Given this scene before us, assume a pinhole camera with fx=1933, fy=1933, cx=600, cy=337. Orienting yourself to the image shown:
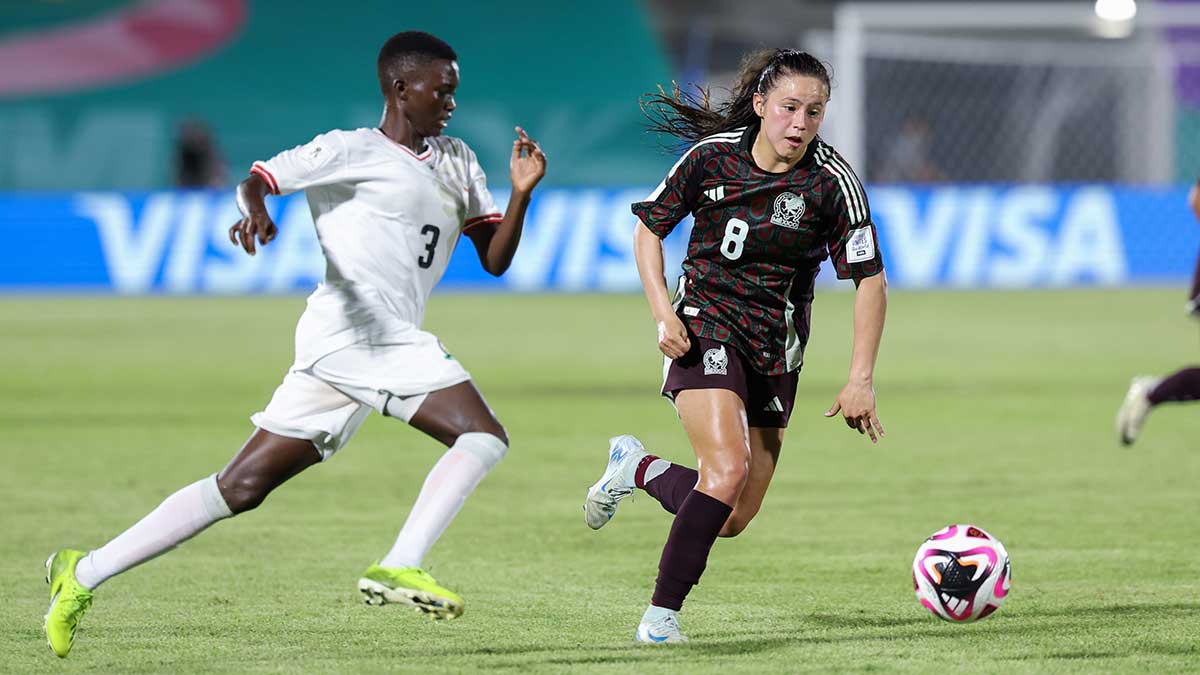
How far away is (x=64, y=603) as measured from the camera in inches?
210

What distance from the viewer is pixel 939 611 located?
5777 millimetres

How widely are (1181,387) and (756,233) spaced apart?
4.56 metres

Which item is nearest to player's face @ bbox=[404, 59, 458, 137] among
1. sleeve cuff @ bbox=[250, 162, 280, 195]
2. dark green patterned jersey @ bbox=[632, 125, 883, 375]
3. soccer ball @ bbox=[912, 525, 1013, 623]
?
sleeve cuff @ bbox=[250, 162, 280, 195]

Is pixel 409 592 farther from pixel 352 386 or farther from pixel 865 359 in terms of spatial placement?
pixel 865 359

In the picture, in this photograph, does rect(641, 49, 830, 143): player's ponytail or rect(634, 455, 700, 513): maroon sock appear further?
rect(634, 455, 700, 513): maroon sock

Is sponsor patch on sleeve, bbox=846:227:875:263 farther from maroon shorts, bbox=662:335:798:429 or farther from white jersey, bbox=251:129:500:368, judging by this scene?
white jersey, bbox=251:129:500:368

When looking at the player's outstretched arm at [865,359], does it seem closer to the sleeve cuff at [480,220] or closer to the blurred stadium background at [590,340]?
the blurred stadium background at [590,340]

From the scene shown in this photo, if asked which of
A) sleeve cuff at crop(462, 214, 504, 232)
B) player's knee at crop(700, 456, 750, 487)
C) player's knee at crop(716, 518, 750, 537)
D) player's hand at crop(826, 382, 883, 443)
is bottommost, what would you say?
player's knee at crop(716, 518, 750, 537)

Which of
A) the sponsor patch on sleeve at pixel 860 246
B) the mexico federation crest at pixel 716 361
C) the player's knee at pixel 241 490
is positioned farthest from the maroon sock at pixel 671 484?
the player's knee at pixel 241 490

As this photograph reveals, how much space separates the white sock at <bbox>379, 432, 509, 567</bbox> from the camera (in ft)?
17.1

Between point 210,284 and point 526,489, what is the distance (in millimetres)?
15232

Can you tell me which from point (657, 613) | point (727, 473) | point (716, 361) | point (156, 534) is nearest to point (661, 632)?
point (657, 613)

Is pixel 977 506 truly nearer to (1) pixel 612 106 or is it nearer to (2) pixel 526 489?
(2) pixel 526 489

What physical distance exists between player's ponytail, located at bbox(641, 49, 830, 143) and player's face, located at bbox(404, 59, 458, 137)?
0.78 m
